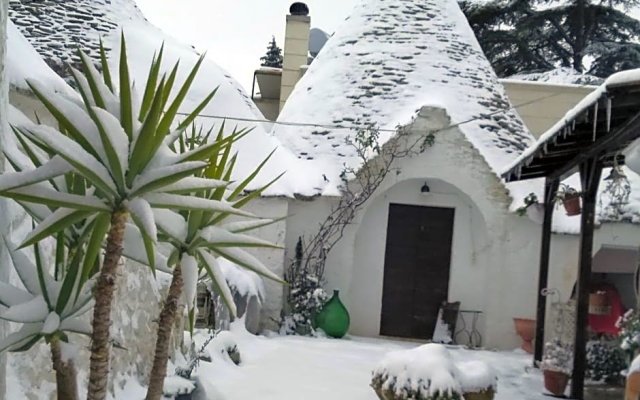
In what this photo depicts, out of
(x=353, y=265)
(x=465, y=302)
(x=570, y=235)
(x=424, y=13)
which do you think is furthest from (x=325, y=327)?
(x=424, y=13)

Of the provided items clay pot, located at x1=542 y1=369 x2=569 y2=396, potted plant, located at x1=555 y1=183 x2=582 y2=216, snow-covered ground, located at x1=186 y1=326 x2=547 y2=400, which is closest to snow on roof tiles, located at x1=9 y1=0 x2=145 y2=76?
snow-covered ground, located at x1=186 y1=326 x2=547 y2=400

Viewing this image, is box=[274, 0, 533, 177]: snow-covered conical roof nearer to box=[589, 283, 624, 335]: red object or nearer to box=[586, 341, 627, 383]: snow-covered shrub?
box=[589, 283, 624, 335]: red object

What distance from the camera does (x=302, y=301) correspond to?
32.4 ft

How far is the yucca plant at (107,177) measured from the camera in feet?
6.21

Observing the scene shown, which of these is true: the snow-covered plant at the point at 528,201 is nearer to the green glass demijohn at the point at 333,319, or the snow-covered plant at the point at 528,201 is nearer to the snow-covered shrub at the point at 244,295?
the green glass demijohn at the point at 333,319

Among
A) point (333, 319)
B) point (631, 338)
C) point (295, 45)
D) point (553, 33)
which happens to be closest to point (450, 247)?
point (333, 319)

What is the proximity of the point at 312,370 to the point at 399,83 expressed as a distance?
6.26 metres

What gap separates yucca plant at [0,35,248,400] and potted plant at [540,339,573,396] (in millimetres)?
5702

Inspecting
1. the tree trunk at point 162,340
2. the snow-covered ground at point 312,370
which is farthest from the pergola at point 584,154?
the tree trunk at point 162,340

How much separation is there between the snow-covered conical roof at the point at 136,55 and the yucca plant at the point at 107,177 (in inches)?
308

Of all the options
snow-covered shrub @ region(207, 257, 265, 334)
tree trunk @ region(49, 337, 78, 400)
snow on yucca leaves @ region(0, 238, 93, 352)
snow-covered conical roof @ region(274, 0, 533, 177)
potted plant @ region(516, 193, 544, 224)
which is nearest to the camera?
snow on yucca leaves @ region(0, 238, 93, 352)

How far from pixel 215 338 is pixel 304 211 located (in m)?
3.89

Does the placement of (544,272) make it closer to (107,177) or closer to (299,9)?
(107,177)

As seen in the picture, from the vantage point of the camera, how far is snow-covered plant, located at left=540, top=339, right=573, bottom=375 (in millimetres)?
6918
